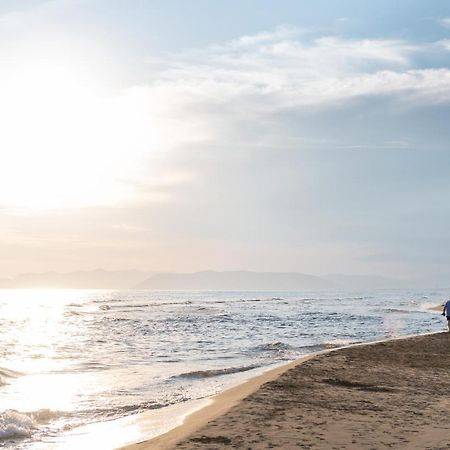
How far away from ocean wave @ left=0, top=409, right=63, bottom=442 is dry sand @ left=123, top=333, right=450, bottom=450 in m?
2.88

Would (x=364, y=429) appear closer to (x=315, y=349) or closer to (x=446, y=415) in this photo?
(x=446, y=415)

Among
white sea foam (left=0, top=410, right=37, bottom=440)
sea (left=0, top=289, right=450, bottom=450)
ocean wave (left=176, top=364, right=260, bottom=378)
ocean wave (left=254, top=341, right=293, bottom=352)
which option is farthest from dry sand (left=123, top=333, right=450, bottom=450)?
ocean wave (left=254, top=341, right=293, bottom=352)

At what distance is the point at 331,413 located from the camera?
10.1 metres

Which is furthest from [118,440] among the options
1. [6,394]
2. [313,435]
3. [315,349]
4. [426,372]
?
[315,349]

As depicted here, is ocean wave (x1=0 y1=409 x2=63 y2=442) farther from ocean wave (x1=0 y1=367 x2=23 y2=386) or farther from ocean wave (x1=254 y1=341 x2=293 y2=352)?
ocean wave (x1=254 y1=341 x2=293 y2=352)

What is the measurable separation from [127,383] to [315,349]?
11756 mm

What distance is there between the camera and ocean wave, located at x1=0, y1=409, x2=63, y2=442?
34.9 ft

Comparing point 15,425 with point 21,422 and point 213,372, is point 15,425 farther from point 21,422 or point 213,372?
point 213,372

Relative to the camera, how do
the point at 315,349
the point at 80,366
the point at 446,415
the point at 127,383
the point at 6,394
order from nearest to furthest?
1. the point at 446,415
2. the point at 6,394
3. the point at 127,383
4. the point at 80,366
5. the point at 315,349

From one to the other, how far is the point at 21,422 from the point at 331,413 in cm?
590

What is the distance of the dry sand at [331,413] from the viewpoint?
8203mm

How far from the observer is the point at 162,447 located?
8375 millimetres

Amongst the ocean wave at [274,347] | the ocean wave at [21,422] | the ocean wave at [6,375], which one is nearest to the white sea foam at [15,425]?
the ocean wave at [21,422]

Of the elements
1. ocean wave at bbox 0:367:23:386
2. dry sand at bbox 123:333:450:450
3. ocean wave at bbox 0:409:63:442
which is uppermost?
dry sand at bbox 123:333:450:450
